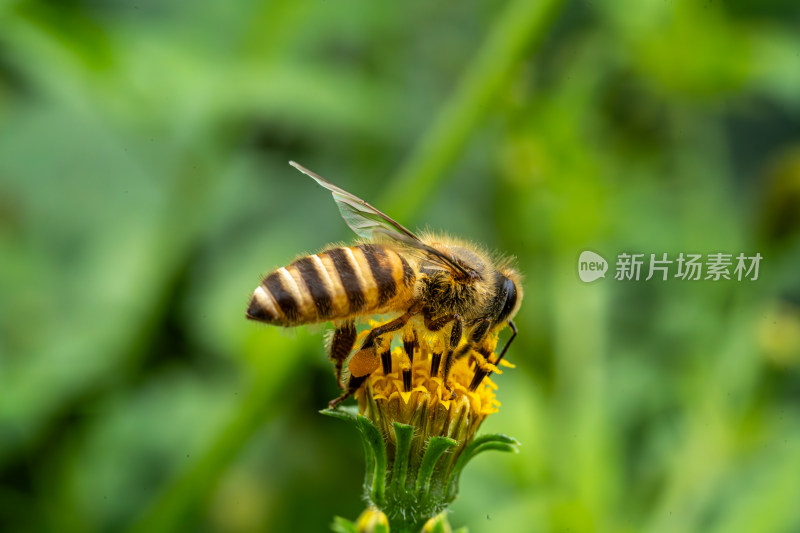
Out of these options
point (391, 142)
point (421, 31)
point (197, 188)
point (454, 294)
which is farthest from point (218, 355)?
point (421, 31)

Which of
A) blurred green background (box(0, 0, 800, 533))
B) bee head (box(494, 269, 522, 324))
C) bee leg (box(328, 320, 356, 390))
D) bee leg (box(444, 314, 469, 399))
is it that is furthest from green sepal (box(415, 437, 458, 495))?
blurred green background (box(0, 0, 800, 533))

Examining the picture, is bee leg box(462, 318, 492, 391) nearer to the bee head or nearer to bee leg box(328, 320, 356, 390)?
the bee head

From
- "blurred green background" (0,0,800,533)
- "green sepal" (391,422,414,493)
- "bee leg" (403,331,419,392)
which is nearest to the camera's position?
"green sepal" (391,422,414,493)

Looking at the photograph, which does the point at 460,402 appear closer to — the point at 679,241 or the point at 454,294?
the point at 454,294

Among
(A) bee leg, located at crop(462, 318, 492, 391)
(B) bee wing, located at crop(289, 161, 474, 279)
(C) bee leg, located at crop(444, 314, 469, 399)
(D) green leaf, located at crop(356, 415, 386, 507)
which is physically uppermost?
(B) bee wing, located at crop(289, 161, 474, 279)

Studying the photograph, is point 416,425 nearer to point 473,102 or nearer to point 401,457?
point 401,457
